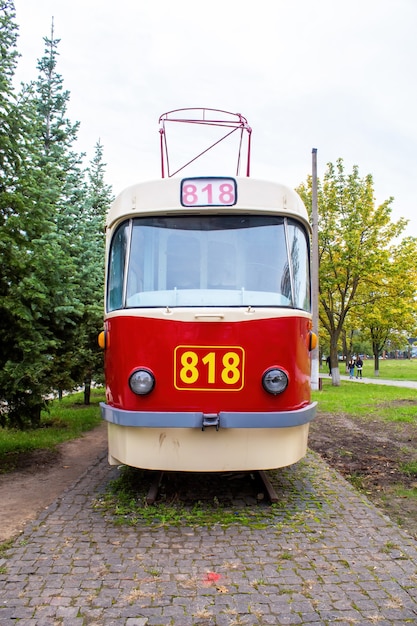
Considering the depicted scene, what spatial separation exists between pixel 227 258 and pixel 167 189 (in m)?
0.89

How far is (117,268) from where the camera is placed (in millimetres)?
5277

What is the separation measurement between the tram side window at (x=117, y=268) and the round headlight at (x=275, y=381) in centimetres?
154

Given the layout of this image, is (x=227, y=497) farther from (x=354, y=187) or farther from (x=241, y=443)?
(x=354, y=187)

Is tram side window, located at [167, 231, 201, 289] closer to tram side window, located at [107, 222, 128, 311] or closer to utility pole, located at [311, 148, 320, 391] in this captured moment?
tram side window, located at [107, 222, 128, 311]

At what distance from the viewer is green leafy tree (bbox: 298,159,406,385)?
23.0m

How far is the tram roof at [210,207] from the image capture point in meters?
5.01

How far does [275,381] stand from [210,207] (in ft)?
5.70

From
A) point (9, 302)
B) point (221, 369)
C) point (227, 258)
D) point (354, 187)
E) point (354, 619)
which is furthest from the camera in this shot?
point (354, 187)

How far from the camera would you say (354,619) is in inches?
123

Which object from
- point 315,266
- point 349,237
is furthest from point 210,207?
point 349,237

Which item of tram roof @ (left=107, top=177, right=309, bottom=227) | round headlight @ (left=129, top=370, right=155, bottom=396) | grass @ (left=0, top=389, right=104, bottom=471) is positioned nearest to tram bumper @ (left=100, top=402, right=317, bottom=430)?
round headlight @ (left=129, top=370, right=155, bottom=396)

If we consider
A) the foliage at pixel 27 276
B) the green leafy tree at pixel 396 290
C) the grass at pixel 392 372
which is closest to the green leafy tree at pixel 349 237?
the green leafy tree at pixel 396 290

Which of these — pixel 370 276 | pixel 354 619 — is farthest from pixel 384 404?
pixel 354 619

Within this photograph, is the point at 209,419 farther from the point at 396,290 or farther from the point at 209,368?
the point at 396,290
